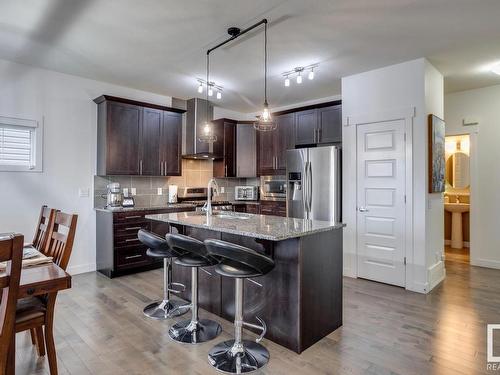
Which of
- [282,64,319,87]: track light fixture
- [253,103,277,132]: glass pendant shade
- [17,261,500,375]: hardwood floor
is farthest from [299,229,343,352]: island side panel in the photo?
[282,64,319,87]: track light fixture

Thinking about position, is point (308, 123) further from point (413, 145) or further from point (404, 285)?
point (404, 285)

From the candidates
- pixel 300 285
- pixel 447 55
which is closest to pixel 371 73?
pixel 447 55

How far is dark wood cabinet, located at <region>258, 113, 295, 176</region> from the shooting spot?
5410 mm

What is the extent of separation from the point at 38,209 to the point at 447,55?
5.53 m

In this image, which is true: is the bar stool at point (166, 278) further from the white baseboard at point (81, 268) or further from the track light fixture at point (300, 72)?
the track light fixture at point (300, 72)

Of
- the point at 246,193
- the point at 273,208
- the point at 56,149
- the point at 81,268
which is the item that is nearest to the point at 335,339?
the point at 273,208

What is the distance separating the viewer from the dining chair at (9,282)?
129 centimetres

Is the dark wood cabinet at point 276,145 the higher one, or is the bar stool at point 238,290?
the dark wood cabinet at point 276,145

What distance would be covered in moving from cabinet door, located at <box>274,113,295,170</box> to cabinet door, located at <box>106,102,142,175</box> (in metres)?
2.38

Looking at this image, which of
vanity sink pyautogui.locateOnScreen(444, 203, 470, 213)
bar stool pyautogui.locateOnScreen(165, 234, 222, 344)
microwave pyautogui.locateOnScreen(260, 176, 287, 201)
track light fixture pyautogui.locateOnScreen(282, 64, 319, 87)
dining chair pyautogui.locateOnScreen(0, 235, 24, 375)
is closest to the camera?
dining chair pyautogui.locateOnScreen(0, 235, 24, 375)

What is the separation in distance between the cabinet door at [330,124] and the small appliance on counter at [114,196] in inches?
128

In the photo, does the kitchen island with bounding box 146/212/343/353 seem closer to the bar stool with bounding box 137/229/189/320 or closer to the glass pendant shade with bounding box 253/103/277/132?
Result: the bar stool with bounding box 137/229/189/320

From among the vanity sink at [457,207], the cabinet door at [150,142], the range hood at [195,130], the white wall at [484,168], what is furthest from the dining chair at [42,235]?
the vanity sink at [457,207]

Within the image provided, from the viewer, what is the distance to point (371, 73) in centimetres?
414
